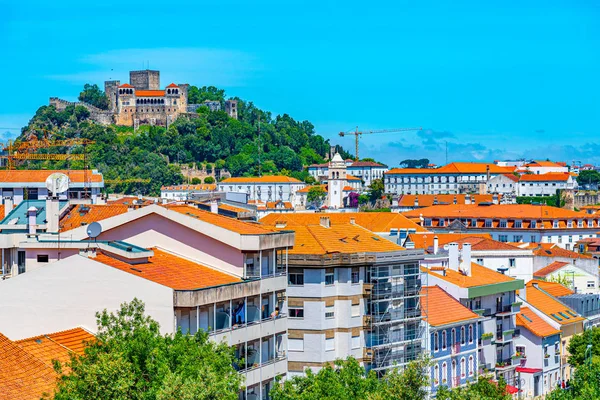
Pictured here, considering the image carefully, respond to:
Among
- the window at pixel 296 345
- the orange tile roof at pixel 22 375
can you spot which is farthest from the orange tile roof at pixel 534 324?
the orange tile roof at pixel 22 375

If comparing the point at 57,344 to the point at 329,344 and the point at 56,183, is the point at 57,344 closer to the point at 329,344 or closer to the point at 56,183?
the point at 56,183

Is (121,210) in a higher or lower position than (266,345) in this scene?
higher

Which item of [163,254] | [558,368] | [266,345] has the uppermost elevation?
[163,254]

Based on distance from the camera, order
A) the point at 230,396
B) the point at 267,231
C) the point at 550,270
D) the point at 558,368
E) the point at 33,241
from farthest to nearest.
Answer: the point at 550,270 < the point at 558,368 < the point at 267,231 < the point at 33,241 < the point at 230,396

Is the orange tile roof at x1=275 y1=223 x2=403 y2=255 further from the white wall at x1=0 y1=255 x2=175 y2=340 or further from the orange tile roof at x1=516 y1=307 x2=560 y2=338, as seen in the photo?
the orange tile roof at x1=516 y1=307 x2=560 y2=338

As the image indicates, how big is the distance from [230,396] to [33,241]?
1198 centimetres

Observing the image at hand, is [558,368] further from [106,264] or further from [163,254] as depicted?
[106,264]

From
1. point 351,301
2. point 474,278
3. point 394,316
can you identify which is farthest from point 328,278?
point 474,278

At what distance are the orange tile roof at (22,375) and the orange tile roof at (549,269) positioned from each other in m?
66.4

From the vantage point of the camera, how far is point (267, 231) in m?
42.5

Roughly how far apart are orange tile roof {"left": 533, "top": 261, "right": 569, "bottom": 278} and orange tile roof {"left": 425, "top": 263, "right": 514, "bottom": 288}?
27.1 m

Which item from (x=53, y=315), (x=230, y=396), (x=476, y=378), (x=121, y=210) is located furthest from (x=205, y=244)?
(x=476, y=378)

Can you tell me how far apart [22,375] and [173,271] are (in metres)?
7.47

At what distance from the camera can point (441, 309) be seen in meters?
57.3
